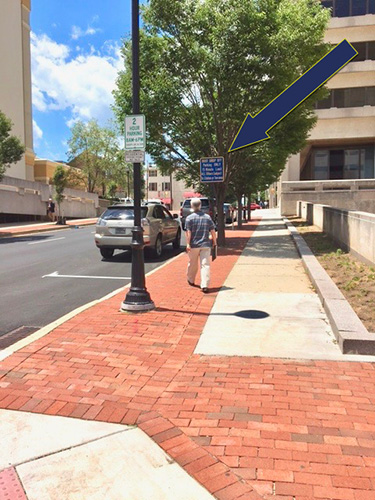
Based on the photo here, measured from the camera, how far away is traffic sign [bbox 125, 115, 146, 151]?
258 inches

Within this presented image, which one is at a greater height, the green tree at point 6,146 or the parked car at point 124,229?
the green tree at point 6,146

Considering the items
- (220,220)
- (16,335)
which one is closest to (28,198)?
(220,220)

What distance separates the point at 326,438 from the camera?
3.23 metres

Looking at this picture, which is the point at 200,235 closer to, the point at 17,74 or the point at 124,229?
the point at 124,229

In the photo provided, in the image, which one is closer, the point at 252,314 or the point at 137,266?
the point at 252,314

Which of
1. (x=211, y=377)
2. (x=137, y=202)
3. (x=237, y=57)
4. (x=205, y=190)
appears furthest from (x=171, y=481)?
(x=205, y=190)

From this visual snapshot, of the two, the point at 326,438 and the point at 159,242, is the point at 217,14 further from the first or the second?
the point at 326,438

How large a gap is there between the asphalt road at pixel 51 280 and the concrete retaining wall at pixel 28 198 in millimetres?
15756

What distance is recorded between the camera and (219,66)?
13.2 meters

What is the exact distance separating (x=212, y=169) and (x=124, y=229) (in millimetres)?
3482

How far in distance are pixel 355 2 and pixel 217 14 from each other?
3545 centimetres

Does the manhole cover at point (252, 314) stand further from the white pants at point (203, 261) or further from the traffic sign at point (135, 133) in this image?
the traffic sign at point (135, 133)

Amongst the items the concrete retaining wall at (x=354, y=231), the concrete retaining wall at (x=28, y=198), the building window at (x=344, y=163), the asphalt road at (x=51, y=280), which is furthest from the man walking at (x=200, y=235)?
the building window at (x=344, y=163)

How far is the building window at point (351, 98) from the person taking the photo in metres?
41.7
